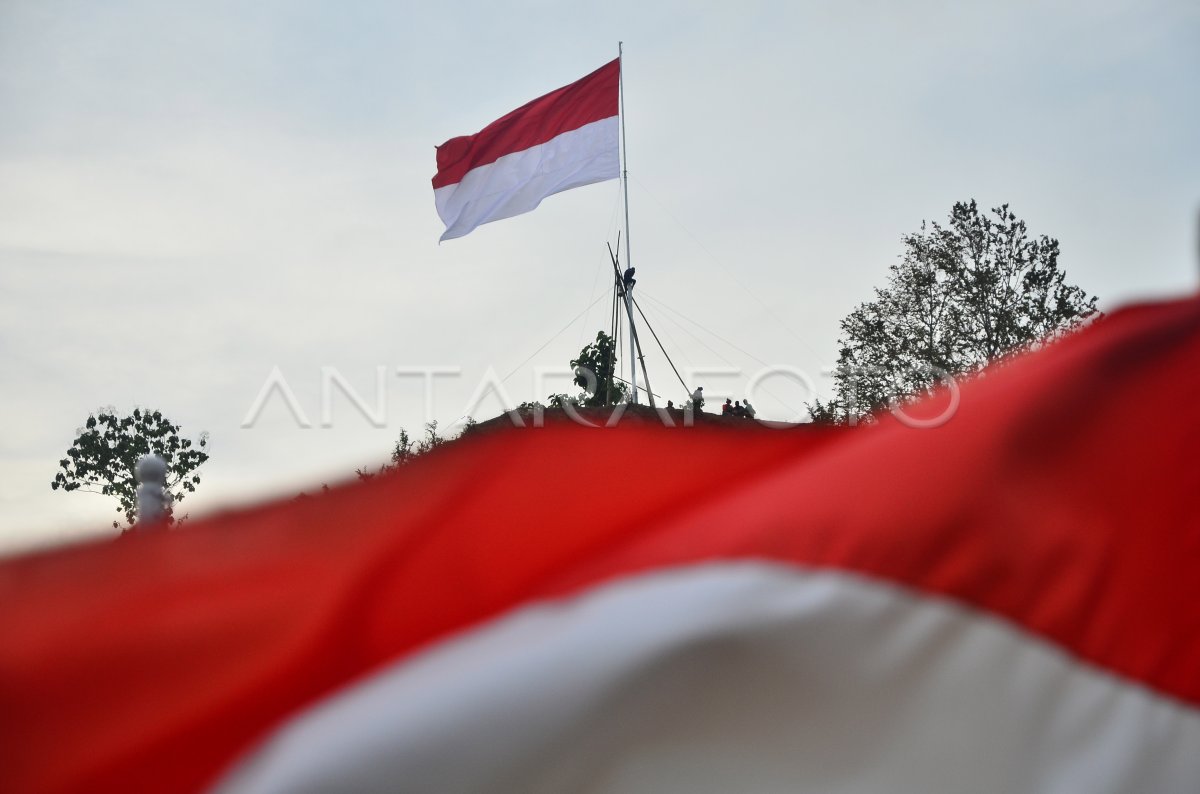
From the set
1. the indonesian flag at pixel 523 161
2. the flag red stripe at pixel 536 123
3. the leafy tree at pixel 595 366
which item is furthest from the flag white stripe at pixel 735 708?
the leafy tree at pixel 595 366

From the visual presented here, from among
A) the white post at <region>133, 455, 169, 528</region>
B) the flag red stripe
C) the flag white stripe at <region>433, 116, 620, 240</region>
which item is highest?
the flag red stripe

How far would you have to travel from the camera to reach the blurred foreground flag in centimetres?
167

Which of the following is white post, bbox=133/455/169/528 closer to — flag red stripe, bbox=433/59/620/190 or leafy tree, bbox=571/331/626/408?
flag red stripe, bbox=433/59/620/190

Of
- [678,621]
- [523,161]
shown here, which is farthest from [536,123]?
[678,621]

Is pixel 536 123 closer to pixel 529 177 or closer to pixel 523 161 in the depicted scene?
pixel 523 161

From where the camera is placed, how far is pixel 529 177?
48.8ft

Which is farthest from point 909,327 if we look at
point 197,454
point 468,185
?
point 197,454

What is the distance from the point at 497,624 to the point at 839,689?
1.70 ft

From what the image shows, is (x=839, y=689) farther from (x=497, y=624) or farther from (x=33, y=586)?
(x=33, y=586)

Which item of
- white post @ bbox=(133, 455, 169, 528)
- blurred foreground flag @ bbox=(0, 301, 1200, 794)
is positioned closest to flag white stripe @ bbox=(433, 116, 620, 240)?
white post @ bbox=(133, 455, 169, 528)

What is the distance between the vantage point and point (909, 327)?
23.7 m

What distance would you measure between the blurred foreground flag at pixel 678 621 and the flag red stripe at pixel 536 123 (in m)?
13.3

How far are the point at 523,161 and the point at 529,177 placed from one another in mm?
259

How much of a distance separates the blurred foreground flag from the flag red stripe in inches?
524
